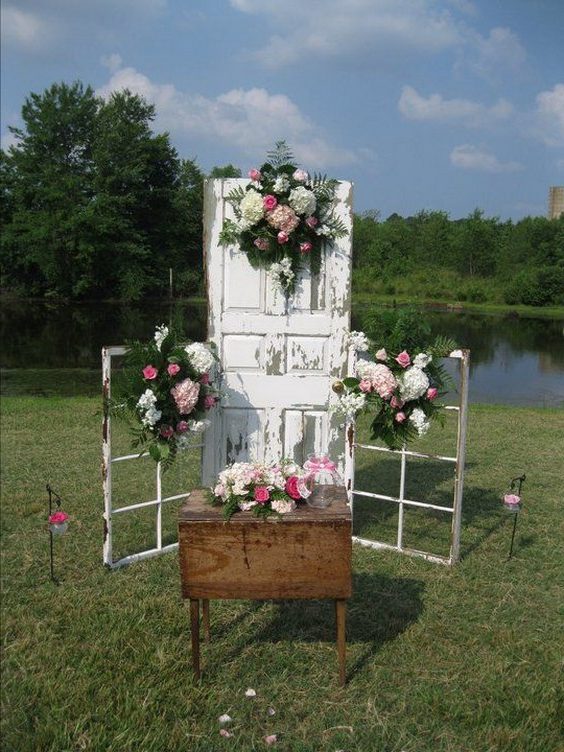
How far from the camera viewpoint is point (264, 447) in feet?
15.0

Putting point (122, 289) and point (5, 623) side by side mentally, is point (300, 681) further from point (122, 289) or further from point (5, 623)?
point (122, 289)

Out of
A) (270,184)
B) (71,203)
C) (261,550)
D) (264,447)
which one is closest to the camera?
(261,550)

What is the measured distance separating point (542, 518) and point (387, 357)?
2.30 meters

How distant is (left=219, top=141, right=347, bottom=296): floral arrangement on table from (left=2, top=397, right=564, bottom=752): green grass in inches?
76.8

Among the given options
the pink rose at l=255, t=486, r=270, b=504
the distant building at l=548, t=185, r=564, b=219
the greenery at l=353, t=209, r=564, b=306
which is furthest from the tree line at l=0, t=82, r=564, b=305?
the pink rose at l=255, t=486, r=270, b=504

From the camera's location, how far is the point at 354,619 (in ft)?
11.9

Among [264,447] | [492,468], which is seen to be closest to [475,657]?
[264,447]

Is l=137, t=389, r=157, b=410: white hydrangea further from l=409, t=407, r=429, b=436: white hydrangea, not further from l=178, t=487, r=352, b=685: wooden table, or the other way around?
l=409, t=407, r=429, b=436: white hydrangea

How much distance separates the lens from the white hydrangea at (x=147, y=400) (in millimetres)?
3752

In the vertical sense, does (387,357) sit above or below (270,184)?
below

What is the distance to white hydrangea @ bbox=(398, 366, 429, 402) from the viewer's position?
12.5ft

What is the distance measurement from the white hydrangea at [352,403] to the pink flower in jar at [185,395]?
84 cm

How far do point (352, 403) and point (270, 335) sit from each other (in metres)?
0.81

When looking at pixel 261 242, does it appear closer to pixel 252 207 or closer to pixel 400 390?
pixel 252 207
